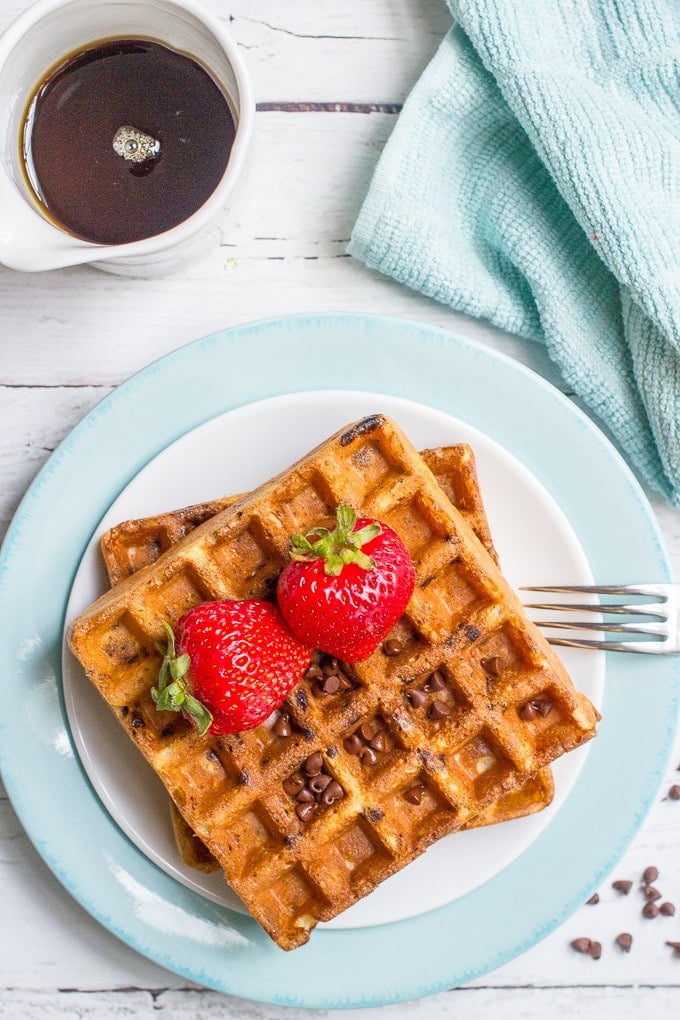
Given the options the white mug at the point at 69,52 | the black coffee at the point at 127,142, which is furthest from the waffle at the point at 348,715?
the black coffee at the point at 127,142

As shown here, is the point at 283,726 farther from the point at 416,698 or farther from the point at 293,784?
the point at 416,698

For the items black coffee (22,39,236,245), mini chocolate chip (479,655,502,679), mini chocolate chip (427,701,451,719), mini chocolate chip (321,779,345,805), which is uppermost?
black coffee (22,39,236,245)

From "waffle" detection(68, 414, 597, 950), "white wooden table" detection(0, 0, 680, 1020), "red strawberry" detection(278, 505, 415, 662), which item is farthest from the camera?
"white wooden table" detection(0, 0, 680, 1020)

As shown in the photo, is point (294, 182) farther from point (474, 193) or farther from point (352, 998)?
point (352, 998)

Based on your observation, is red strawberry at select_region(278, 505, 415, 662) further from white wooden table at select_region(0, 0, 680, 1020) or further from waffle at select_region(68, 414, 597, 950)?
white wooden table at select_region(0, 0, 680, 1020)

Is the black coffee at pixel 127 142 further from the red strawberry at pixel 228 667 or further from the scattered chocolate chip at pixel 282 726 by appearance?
the scattered chocolate chip at pixel 282 726

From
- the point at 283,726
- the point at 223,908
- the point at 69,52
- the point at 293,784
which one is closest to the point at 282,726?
the point at 283,726

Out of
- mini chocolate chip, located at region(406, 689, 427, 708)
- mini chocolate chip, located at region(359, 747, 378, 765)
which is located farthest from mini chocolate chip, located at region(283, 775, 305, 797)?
mini chocolate chip, located at region(406, 689, 427, 708)
